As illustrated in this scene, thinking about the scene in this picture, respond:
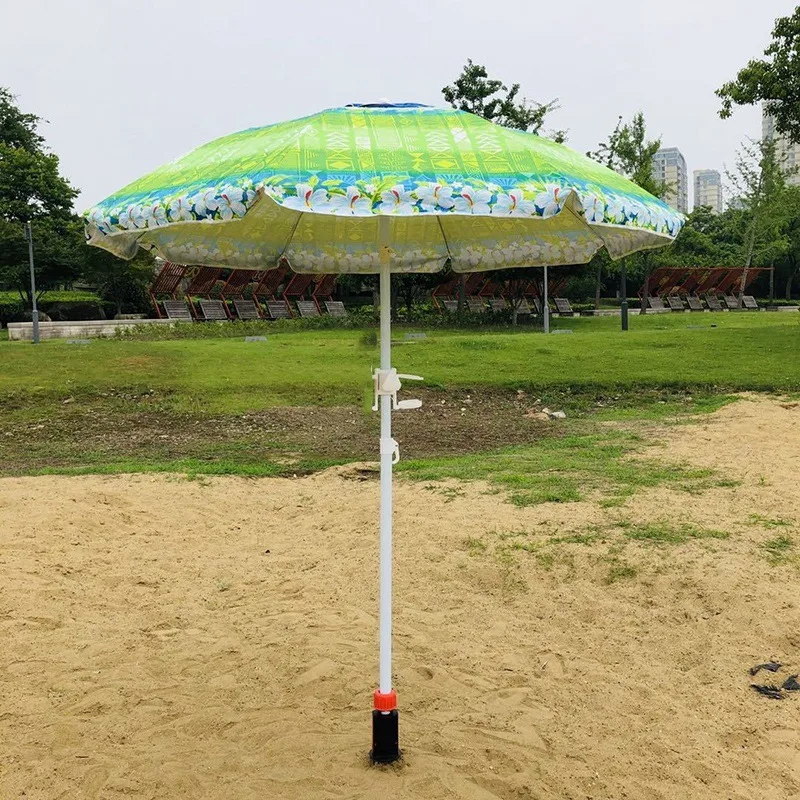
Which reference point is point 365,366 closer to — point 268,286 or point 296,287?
point 268,286

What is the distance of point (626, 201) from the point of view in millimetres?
2580

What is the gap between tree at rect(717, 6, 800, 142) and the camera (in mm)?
16297

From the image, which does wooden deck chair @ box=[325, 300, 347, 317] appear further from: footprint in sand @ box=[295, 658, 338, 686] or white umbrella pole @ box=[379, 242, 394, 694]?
white umbrella pole @ box=[379, 242, 394, 694]

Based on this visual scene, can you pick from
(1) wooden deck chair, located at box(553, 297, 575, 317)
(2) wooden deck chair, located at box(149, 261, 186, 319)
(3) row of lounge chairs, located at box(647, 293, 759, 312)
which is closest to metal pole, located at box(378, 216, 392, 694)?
(2) wooden deck chair, located at box(149, 261, 186, 319)

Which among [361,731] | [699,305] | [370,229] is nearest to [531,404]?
[370,229]

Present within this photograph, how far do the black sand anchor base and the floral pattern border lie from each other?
6.22ft

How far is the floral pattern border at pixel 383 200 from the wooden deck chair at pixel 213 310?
25.6 metres

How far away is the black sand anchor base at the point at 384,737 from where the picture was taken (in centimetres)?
309

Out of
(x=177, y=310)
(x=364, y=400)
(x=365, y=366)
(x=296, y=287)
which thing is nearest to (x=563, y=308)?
(x=296, y=287)

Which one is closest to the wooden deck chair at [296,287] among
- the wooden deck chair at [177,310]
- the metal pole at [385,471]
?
the wooden deck chair at [177,310]

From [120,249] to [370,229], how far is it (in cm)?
125

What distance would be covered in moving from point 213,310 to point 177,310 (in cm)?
118

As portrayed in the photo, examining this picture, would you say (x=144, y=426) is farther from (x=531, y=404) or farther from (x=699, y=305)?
(x=699, y=305)

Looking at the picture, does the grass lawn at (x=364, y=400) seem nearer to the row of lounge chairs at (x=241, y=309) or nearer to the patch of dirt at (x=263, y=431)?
the patch of dirt at (x=263, y=431)
